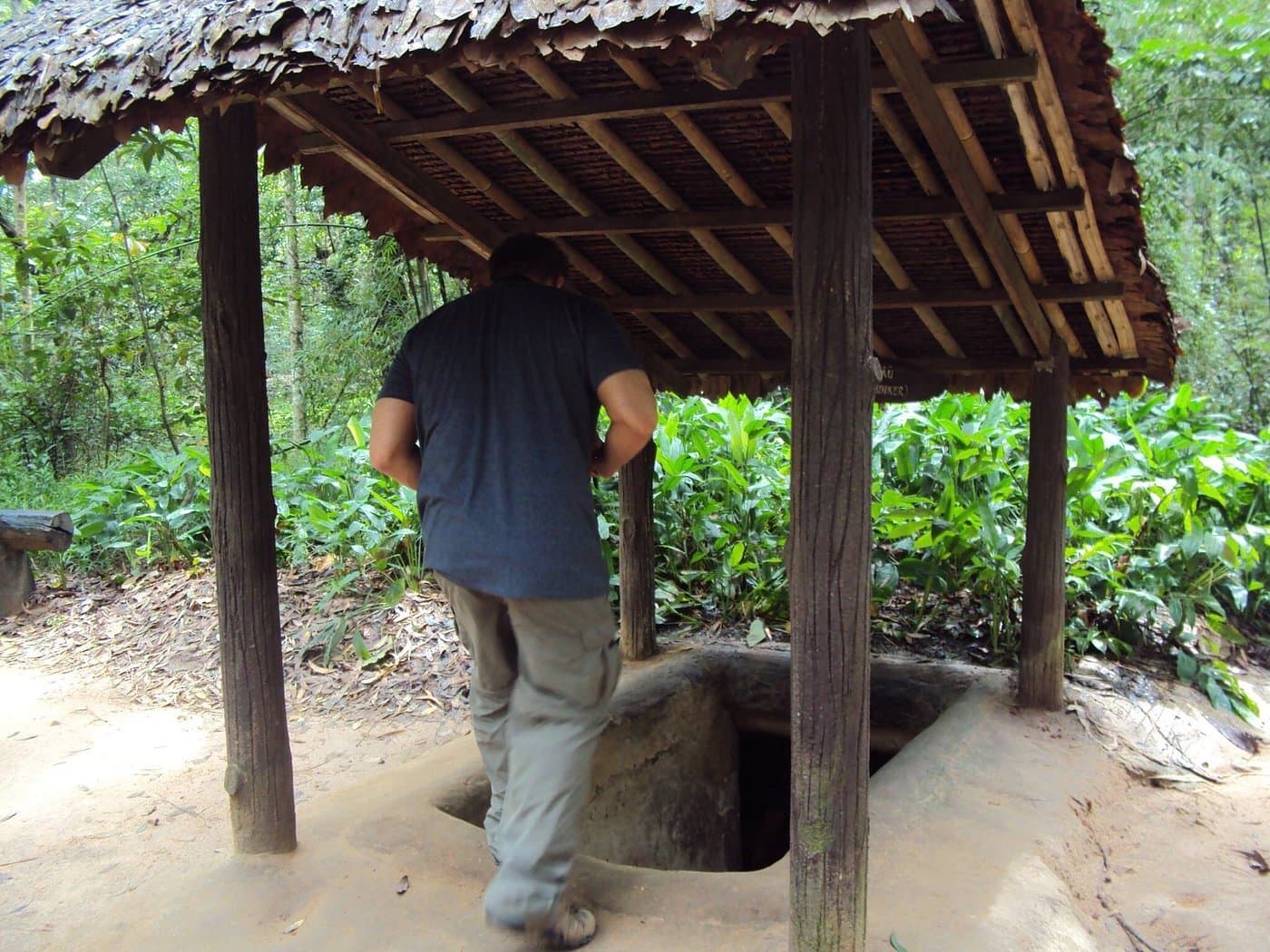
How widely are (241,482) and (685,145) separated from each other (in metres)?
1.90

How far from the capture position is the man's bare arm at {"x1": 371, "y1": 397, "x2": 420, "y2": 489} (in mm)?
2863

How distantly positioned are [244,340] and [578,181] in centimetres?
147

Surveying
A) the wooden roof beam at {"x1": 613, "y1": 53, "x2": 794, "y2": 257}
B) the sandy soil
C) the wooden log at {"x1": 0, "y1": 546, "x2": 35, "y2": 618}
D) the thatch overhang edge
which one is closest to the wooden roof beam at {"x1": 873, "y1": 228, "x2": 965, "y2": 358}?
the wooden roof beam at {"x1": 613, "y1": 53, "x2": 794, "y2": 257}

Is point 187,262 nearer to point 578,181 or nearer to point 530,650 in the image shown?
point 578,181

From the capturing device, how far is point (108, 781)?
4617 mm

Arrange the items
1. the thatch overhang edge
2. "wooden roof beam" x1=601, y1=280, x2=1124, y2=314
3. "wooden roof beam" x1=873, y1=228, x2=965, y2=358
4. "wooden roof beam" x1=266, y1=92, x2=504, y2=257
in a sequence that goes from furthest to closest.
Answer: "wooden roof beam" x1=601, y1=280, x2=1124, y2=314
"wooden roof beam" x1=873, y1=228, x2=965, y2=358
"wooden roof beam" x1=266, y1=92, x2=504, y2=257
the thatch overhang edge

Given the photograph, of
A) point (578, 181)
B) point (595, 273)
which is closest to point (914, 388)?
point (595, 273)

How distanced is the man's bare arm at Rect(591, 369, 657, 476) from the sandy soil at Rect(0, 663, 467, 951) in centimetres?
176

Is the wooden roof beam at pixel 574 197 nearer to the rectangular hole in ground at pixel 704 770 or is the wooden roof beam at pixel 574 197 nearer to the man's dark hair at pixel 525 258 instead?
the man's dark hair at pixel 525 258

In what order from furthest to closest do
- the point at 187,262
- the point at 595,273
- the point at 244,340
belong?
the point at 187,262
the point at 595,273
the point at 244,340

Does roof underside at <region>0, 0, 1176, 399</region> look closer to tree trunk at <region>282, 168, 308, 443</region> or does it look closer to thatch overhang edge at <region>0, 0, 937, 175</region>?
thatch overhang edge at <region>0, 0, 937, 175</region>

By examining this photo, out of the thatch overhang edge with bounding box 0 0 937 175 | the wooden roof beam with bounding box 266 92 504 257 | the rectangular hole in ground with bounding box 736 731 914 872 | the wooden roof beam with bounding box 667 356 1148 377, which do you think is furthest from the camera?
the rectangular hole in ground with bounding box 736 731 914 872

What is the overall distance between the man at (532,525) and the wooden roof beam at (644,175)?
0.69 meters

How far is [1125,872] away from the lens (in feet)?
11.5
